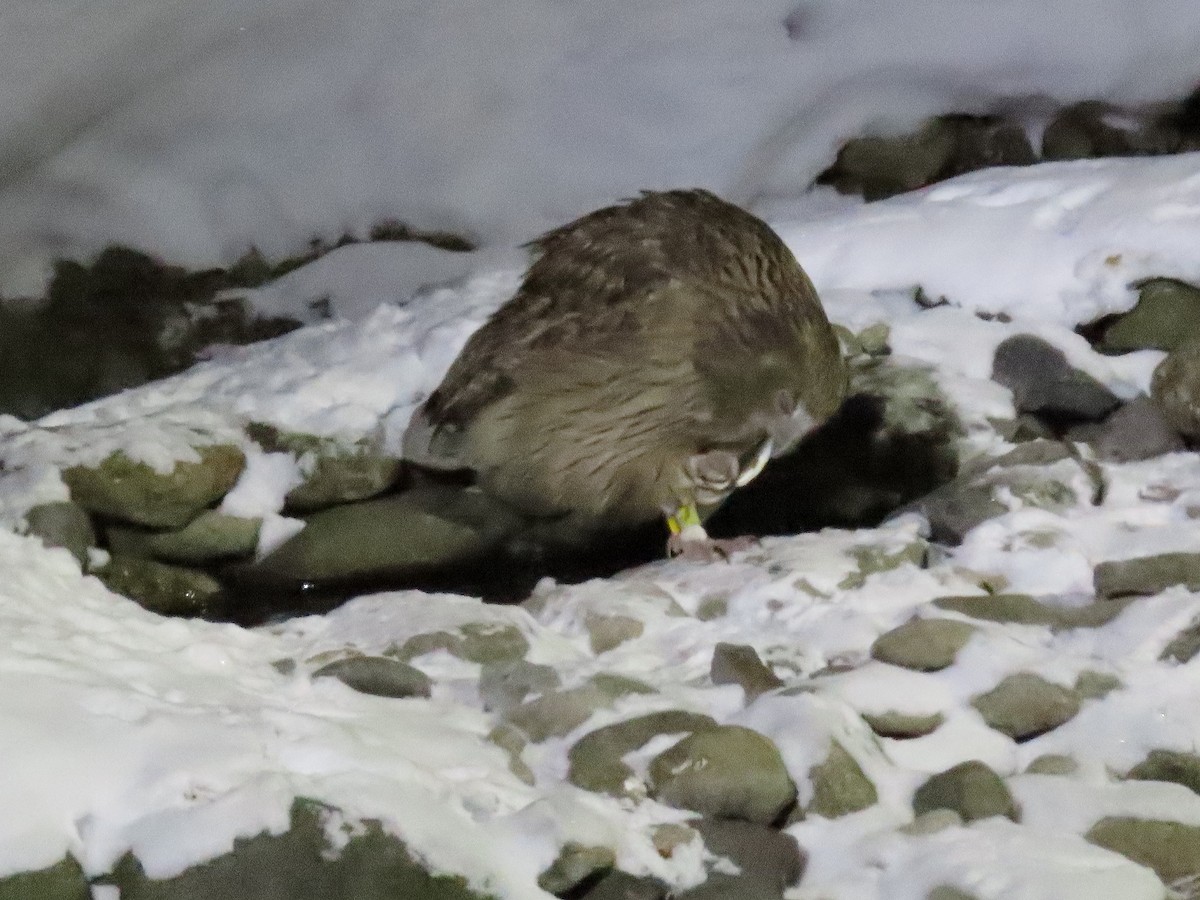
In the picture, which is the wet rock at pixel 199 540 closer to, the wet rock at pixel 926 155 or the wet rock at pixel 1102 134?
the wet rock at pixel 926 155

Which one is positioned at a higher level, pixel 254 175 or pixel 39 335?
pixel 254 175

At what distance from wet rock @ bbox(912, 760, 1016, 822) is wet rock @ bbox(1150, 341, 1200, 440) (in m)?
1.54

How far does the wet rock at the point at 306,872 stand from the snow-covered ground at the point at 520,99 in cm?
276

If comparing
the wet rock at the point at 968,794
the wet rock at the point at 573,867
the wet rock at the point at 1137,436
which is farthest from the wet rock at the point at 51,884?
the wet rock at the point at 1137,436

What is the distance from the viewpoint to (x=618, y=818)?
69.6 inches

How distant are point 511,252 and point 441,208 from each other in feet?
0.99

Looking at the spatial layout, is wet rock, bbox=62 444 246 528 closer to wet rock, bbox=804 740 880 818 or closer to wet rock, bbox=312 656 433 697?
wet rock, bbox=312 656 433 697

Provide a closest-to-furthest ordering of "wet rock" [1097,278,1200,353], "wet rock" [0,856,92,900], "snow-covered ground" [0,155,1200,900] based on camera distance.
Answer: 1. "wet rock" [0,856,92,900]
2. "snow-covered ground" [0,155,1200,900]
3. "wet rock" [1097,278,1200,353]

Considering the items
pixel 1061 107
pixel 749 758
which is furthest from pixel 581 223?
pixel 1061 107

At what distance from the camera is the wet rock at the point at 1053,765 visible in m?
1.93

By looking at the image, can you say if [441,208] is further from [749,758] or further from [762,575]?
[749,758]

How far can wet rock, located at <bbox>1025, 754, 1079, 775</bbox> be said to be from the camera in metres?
1.93

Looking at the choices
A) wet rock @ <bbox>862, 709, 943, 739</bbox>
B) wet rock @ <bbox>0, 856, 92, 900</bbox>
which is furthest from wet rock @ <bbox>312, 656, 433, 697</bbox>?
wet rock @ <bbox>862, 709, 943, 739</bbox>

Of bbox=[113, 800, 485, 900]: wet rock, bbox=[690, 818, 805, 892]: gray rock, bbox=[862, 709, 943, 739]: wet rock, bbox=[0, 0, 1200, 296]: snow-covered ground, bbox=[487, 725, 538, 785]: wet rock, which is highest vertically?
bbox=[0, 0, 1200, 296]: snow-covered ground
